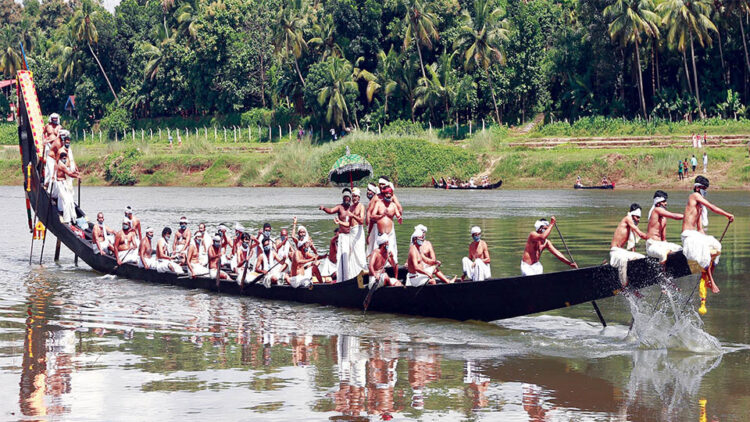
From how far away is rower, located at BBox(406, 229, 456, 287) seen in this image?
733 inches

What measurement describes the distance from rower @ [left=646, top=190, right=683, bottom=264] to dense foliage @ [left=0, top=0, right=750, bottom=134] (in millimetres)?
46923

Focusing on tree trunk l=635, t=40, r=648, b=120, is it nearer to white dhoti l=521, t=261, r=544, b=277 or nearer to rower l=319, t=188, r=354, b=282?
rower l=319, t=188, r=354, b=282

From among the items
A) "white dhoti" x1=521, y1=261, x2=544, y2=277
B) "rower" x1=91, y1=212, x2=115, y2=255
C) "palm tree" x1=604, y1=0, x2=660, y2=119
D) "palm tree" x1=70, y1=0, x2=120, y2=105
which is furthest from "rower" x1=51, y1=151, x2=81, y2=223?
"palm tree" x1=70, y1=0, x2=120, y2=105

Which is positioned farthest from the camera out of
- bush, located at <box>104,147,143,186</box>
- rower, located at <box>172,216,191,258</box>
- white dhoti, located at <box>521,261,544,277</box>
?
bush, located at <box>104,147,143,186</box>

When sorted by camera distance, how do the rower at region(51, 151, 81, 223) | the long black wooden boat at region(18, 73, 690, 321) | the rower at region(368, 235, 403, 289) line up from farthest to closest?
1. the rower at region(51, 151, 81, 223)
2. the rower at region(368, 235, 403, 289)
3. the long black wooden boat at region(18, 73, 690, 321)

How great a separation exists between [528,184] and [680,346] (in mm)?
47443

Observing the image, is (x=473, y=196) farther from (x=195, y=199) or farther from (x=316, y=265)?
(x=316, y=265)

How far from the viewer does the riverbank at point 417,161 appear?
59.5m

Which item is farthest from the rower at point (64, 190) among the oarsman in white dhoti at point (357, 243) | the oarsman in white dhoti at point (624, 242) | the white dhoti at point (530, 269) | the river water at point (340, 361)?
the oarsman in white dhoti at point (624, 242)

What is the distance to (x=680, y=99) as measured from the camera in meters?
65.9

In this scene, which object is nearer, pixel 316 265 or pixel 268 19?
pixel 316 265

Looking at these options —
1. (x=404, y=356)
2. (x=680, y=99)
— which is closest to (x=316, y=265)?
(x=404, y=356)

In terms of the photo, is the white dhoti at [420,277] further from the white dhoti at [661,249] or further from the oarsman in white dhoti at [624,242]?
the white dhoti at [661,249]

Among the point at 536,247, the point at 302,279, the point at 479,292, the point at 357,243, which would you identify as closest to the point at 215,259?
the point at 302,279
